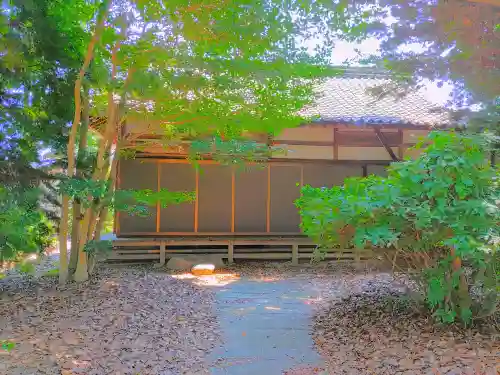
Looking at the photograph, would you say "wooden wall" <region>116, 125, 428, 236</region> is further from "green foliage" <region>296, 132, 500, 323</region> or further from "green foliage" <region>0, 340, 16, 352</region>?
"green foliage" <region>296, 132, 500, 323</region>

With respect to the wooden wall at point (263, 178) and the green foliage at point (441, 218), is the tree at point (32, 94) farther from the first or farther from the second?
the wooden wall at point (263, 178)

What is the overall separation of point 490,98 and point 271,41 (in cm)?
286

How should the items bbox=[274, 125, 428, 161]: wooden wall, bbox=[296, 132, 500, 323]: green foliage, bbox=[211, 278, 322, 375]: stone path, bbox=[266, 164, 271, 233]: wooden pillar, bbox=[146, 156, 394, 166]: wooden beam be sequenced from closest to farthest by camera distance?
bbox=[296, 132, 500, 323]: green foliage, bbox=[211, 278, 322, 375]: stone path, bbox=[146, 156, 394, 166]: wooden beam, bbox=[274, 125, 428, 161]: wooden wall, bbox=[266, 164, 271, 233]: wooden pillar

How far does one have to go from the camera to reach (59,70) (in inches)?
229

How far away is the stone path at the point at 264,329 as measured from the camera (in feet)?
13.9

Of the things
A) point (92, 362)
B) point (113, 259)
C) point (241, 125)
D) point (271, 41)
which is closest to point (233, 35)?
point (271, 41)

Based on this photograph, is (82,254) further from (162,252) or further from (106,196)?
(162,252)

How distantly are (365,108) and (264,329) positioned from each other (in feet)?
23.6

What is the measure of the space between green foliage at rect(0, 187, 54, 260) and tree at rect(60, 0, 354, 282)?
458 millimetres

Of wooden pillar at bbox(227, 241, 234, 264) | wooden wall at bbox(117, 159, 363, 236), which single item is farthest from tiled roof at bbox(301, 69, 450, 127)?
wooden pillar at bbox(227, 241, 234, 264)

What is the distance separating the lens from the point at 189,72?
5367 millimetres

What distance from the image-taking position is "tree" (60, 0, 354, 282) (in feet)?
16.9

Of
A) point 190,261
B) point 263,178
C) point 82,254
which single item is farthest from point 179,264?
point 82,254

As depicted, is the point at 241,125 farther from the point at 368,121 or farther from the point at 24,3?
the point at 368,121
